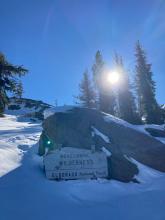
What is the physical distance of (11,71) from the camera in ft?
69.3

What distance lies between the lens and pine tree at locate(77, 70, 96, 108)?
4650 cm

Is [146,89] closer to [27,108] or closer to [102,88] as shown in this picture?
[102,88]

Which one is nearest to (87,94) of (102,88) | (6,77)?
(102,88)

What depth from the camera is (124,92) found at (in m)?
40.8

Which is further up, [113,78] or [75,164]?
[113,78]

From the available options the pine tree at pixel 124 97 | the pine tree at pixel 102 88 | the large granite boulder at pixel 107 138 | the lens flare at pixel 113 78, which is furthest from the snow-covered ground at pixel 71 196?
the lens flare at pixel 113 78

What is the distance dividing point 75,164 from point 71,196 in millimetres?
2080

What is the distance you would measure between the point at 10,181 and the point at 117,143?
215 inches

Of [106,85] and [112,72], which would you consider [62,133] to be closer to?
[106,85]

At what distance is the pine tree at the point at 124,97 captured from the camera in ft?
122

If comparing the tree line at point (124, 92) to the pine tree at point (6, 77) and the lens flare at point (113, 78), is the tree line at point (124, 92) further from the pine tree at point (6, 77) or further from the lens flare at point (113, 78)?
the pine tree at point (6, 77)

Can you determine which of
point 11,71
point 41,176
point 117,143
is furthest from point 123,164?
point 11,71

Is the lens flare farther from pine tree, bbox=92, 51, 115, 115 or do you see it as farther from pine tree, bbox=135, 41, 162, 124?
pine tree, bbox=135, 41, 162, 124

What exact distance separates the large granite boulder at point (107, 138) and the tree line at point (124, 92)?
848 inches
